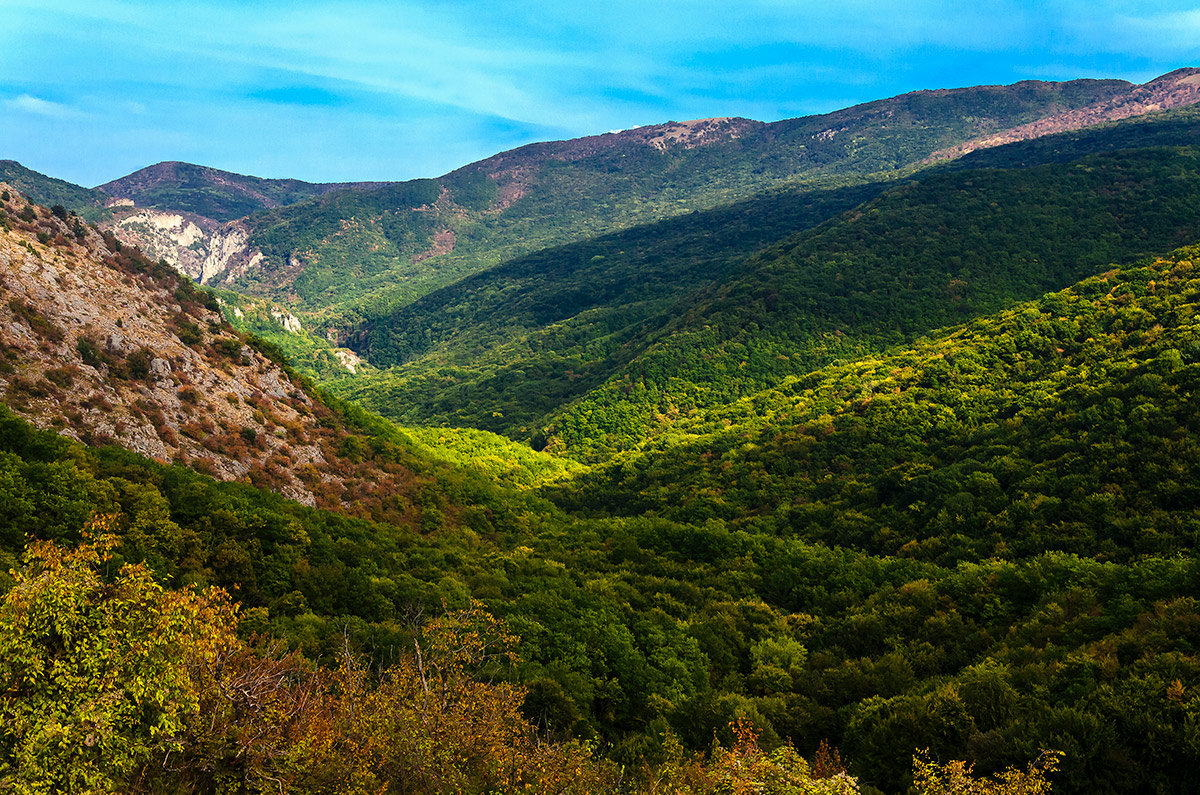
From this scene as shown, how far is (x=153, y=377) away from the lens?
185 feet

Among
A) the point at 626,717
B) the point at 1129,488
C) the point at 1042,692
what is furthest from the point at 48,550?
the point at 1129,488

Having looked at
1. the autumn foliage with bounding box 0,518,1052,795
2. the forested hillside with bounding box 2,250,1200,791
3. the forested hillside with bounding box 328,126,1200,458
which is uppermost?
the forested hillside with bounding box 328,126,1200,458

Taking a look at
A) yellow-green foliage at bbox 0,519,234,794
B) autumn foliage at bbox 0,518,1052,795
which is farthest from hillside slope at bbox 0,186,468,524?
yellow-green foliage at bbox 0,519,234,794

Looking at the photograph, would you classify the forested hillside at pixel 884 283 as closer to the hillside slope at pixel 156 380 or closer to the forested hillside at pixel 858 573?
the forested hillside at pixel 858 573

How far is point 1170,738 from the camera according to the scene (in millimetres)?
23203

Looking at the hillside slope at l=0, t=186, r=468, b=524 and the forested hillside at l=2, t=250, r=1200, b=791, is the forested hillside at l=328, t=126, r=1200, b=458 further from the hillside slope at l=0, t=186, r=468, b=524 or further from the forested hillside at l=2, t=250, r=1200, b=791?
the hillside slope at l=0, t=186, r=468, b=524

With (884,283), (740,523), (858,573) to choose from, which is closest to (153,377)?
(740,523)

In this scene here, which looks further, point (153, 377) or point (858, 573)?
point (153, 377)

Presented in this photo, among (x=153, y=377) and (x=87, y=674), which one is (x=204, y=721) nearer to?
(x=87, y=674)

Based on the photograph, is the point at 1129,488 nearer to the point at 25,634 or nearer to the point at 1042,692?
the point at 1042,692

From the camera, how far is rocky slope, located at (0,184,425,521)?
49031 mm

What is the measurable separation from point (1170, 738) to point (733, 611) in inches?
1189

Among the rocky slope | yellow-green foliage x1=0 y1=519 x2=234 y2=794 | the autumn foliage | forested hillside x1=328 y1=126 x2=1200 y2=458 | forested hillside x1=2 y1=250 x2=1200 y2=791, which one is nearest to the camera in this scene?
yellow-green foliage x1=0 y1=519 x2=234 y2=794

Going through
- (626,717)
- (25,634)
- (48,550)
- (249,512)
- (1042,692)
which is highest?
(48,550)
